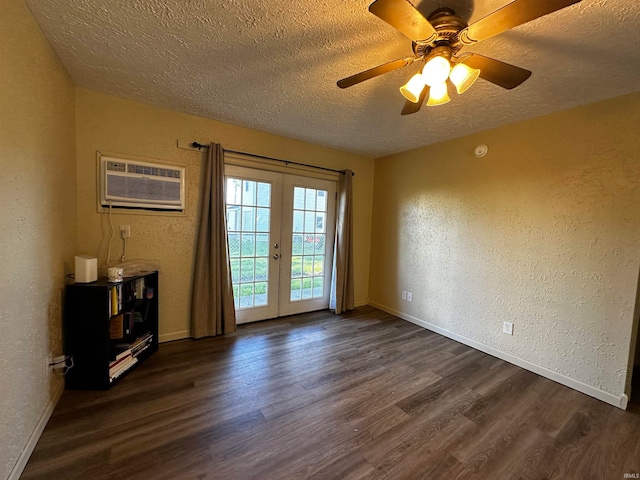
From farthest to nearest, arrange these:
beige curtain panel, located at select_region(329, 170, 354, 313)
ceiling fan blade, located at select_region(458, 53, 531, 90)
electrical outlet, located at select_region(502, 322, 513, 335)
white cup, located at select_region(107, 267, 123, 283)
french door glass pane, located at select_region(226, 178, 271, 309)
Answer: beige curtain panel, located at select_region(329, 170, 354, 313) < french door glass pane, located at select_region(226, 178, 271, 309) < electrical outlet, located at select_region(502, 322, 513, 335) < white cup, located at select_region(107, 267, 123, 283) < ceiling fan blade, located at select_region(458, 53, 531, 90)

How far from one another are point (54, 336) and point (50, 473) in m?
0.81

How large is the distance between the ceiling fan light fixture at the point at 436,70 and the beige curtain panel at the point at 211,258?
7.04ft

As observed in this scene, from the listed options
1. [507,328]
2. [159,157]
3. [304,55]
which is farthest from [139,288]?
[507,328]

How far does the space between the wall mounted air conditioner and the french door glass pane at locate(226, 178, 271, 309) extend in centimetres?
52

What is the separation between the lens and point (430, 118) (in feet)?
8.36

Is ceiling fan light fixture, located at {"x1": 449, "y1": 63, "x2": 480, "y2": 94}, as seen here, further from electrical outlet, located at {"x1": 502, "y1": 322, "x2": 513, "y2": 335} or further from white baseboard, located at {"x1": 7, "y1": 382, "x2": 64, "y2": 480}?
white baseboard, located at {"x1": 7, "y1": 382, "x2": 64, "y2": 480}

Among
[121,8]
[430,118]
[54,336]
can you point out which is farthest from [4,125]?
[430,118]

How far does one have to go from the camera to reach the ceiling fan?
3.27 feet

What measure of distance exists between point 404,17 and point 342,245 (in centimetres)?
281

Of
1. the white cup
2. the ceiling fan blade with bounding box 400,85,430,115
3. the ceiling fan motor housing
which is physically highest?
the ceiling fan motor housing

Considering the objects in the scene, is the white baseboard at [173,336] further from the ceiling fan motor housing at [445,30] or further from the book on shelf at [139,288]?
the ceiling fan motor housing at [445,30]

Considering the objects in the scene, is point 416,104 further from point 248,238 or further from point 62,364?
point 62,364

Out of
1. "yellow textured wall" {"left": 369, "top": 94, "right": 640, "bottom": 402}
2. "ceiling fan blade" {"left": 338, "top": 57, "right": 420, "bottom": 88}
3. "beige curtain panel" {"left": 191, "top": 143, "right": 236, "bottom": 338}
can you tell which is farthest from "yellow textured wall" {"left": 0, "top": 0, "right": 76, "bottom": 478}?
"yellow textured wall" {"left": 369, "top": 94, "right": 640, "bottom": 402}

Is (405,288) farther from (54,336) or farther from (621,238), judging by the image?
(54,336)
